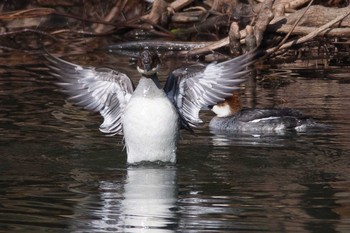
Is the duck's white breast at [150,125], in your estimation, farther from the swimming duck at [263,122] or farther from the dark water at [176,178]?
the swimming duck at [263,122]

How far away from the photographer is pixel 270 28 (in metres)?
13.8

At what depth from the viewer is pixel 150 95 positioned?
26.5 feet

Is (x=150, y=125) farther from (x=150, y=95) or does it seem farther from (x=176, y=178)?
(x=176, y=178)

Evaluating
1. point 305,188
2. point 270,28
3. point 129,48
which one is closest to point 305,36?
point 270,28

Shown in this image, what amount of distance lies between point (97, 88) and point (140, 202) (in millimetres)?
1772

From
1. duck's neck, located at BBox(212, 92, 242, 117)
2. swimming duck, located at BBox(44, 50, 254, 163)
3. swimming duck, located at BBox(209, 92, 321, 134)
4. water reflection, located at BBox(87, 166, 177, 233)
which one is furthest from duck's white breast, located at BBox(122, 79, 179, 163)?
duck's neck, located at BBox(212, 92, 242, 117)

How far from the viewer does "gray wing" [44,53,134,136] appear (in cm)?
848

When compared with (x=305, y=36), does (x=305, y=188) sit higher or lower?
lower

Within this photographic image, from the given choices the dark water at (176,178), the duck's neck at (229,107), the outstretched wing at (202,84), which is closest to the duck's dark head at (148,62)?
the outstretched wing at (202,84)

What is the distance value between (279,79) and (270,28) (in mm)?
1234

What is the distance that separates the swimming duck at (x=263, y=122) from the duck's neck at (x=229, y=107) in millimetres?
264

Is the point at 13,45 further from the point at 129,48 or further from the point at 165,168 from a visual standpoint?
the point at 165,168

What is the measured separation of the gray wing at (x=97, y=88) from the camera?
334 inches

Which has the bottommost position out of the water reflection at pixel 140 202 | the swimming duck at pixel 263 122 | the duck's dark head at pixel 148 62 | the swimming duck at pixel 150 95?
the water reflection at pixel 140 202
